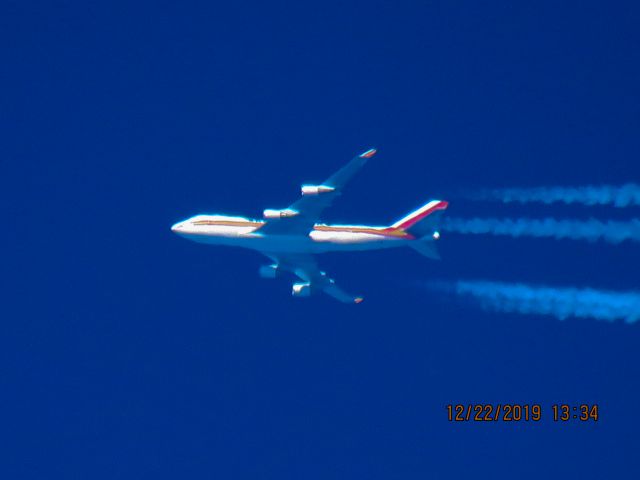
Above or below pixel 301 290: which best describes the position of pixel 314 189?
above

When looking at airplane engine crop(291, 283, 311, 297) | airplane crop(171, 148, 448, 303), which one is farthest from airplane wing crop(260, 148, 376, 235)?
airplane engine crop(291, 283, 311, 297)

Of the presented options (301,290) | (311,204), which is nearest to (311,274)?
(301,290)

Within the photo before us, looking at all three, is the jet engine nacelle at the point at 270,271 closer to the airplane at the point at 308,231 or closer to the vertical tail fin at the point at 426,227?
the airplane at the point at 308,231

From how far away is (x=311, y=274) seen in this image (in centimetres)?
8356

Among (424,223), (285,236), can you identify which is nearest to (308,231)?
(285,236)

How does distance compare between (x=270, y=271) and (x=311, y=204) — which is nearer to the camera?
(x=311, y=204)

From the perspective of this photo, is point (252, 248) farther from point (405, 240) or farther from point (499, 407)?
point (499, 407)

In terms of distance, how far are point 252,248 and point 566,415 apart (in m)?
20.3

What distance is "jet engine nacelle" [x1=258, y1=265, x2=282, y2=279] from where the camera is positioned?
270 feet

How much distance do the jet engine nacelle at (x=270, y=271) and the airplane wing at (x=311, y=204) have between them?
3.67 meters

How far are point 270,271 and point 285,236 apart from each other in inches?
153

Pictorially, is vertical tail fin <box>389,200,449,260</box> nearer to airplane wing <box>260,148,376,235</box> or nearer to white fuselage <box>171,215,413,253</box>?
white fuselage <box>171,215,413,253</box>

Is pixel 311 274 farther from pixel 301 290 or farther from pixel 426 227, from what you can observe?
pixel 426 227

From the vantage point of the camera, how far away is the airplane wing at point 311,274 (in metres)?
83.1
